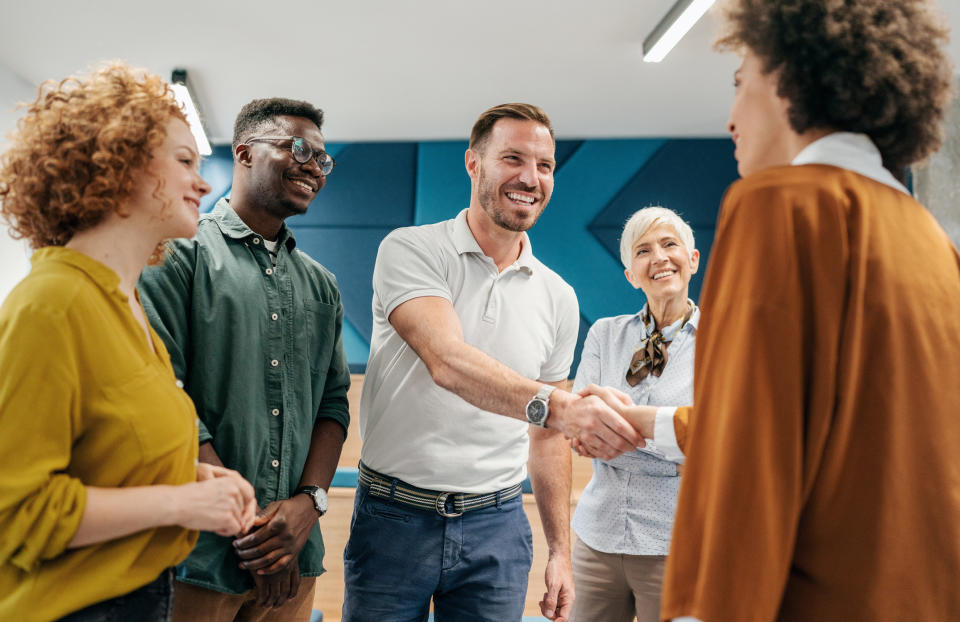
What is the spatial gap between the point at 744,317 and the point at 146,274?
4.30ft

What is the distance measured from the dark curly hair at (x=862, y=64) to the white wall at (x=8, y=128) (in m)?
4.76

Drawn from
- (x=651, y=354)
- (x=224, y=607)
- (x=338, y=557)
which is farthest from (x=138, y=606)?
(x=338, y=557)

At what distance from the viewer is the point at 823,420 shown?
2.38ft

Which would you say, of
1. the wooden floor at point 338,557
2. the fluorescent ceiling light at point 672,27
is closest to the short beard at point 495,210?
the fluorescent ceiling light at point 672,27

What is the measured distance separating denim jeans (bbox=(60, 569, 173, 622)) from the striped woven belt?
665mm

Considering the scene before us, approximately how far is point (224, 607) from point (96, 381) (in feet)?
2.42

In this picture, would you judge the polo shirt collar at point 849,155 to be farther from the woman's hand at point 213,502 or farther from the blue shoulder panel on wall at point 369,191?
the blue shoulder panel on wall at point 369,191

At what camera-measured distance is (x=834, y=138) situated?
0.83m

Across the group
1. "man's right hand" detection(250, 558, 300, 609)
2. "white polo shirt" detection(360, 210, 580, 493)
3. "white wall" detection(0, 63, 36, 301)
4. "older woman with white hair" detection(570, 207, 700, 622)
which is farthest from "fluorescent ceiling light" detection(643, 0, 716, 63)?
"white wall" detection(0, 63, 36, 301)

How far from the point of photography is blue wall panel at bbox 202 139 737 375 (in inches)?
197

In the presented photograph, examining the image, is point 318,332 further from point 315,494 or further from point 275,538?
point 275,538

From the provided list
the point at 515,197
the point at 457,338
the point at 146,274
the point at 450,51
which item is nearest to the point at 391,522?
the point at 457,338

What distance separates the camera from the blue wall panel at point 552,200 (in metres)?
4.99

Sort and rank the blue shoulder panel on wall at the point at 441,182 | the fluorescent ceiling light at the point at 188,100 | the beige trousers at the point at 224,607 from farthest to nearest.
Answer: the blue shoulder panel on wall at the point at 441,182 → the fluorescent ceiling light at the point at 188,100 → the beige trousers at the point at 224,607
